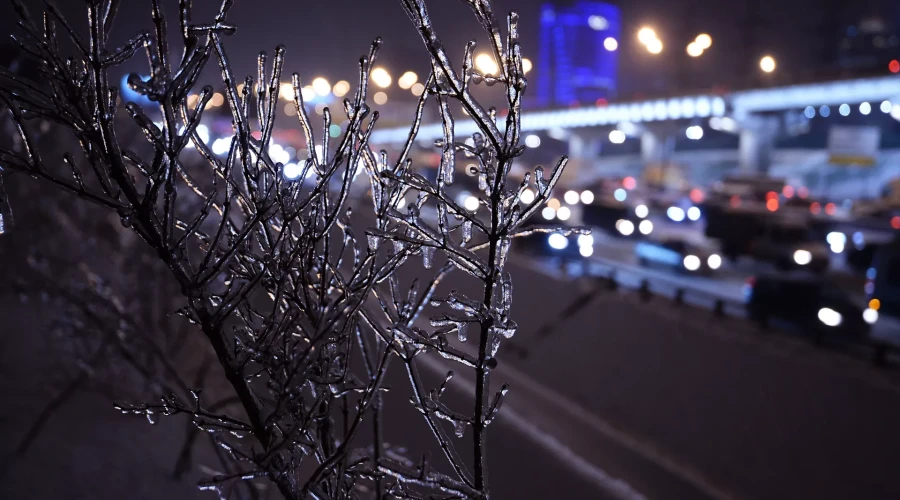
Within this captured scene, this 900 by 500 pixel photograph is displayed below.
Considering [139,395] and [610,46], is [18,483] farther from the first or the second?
[610,46]

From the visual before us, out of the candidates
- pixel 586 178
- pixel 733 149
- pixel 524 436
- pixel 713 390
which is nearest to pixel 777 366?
pixel 713 390

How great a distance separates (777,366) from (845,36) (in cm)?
5487

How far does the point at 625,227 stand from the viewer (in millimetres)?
25219

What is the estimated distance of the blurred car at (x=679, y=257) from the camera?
19.5 metres

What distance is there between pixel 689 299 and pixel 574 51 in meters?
107

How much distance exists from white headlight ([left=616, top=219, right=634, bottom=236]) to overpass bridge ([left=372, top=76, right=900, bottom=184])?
9307mm

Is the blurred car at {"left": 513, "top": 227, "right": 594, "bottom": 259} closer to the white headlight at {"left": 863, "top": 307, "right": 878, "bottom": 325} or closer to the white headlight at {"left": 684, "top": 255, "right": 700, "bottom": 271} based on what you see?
the white headlight at {"left": 684, "top": 255, "right": 700, "bottom": 271}

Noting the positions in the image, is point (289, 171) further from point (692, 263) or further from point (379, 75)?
point (692, 263)

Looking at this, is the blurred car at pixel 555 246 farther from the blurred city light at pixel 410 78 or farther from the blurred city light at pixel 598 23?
the blurred city light at pixel 598 23

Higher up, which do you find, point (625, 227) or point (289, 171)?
point (289, 171)

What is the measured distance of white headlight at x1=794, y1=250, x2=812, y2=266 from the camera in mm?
19453

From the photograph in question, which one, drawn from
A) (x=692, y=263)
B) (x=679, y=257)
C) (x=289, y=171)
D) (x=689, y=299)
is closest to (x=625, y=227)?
(x=679, y=257)

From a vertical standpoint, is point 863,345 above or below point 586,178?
below

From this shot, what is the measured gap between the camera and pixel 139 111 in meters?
2.23
